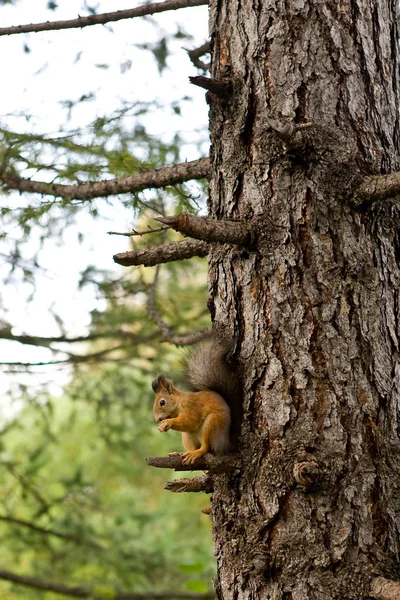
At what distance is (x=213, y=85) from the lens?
2.33m

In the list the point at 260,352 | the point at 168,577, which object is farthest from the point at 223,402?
the point at 168,577

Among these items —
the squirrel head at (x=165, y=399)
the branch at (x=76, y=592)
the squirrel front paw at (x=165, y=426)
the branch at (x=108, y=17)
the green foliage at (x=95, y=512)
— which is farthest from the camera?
the green foliage at (x=95, y=512)

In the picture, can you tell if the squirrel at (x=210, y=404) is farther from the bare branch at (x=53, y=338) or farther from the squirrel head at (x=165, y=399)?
the bare branch at (x=53, y=338)

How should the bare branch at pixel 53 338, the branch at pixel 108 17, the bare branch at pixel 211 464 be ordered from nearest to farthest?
1. the bare branch at pixel 211 464
2. the branch at pixel 108 17
3. the bare branch at pixel 53 338

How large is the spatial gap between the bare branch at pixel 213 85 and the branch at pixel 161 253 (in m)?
0.49

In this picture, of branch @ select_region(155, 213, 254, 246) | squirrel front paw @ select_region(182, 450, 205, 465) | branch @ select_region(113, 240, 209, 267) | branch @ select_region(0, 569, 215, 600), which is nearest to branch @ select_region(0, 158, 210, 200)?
branch @ select_region(113, 240, 209, 267)

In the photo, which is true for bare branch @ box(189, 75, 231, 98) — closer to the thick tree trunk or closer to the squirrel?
the thick tree trunk

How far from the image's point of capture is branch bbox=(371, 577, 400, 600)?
6.19ft

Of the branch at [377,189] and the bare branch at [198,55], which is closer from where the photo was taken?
the branch at [377,189]

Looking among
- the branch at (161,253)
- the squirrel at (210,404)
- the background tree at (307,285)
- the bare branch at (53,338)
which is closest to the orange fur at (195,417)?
the squirrel at (210,404)

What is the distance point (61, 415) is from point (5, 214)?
751cm

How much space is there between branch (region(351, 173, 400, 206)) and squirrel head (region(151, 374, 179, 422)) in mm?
924

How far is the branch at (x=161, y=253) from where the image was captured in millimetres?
2213

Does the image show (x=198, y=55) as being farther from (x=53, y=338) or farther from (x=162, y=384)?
(x=53, y=338)
